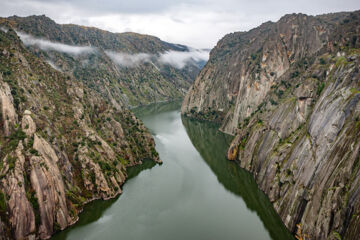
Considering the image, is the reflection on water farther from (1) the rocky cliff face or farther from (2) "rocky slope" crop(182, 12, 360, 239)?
(1) the rocky cliff face

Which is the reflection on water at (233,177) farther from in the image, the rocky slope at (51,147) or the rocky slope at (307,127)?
the rocky slope at (51,147)

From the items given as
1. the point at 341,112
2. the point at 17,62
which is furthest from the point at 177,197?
the point at 17,62

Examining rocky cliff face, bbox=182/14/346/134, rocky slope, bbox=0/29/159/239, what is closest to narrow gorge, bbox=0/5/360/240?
rocky slope, bbox=0/29/159/239

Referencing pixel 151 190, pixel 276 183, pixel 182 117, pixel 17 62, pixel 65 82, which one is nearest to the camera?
Result: pixel 276 183

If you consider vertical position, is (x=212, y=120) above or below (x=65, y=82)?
below

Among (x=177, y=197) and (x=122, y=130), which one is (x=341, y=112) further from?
(x=122, y=130)

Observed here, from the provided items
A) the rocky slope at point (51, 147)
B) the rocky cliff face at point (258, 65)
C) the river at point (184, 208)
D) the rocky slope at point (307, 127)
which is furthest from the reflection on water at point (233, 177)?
the rocky slope at point (51, 147)

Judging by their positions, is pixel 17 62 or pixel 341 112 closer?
pixel 341 112
